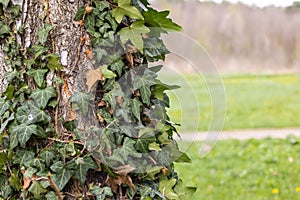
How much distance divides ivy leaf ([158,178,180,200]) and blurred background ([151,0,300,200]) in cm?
13

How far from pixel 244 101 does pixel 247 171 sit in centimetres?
519

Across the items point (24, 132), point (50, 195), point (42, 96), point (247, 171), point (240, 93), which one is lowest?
point (50, 195)

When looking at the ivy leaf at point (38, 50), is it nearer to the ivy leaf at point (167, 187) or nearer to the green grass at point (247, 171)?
the ivy leaf at point (167, 187)

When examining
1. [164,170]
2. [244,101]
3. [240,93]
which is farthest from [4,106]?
[240,93]

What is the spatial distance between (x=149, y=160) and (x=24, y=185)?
347mm

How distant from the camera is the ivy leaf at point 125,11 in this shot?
3.99ft

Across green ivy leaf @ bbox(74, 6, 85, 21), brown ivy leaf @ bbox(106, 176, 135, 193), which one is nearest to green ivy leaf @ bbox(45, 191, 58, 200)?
brown ivy leaf @ bbox(106, 176, 135, 193)

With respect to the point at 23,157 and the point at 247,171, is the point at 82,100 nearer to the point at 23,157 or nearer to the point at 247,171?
the point at 23,157

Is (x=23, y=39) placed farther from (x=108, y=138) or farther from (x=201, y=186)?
(x=201, y=186)

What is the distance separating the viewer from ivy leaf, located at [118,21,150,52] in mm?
1214

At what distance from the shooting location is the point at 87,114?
123 cm

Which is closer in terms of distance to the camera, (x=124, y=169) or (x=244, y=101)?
(x=124, y=169)

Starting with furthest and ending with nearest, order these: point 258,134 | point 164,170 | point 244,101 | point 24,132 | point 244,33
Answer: point 244,33, point 244,101, point 258,134, point 164,170, point 24,132

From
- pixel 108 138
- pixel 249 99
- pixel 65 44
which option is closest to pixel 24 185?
pixel 108 138
